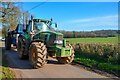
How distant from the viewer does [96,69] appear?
1153 cm

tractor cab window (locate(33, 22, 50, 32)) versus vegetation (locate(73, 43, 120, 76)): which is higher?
tractor cab window (locate(33, 22, 50, 32))

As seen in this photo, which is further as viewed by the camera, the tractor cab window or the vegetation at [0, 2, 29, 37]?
the vegetation at [0, 2, 29, 37]

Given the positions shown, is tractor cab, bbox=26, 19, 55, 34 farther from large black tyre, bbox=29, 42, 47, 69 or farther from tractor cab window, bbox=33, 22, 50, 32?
large black tyre, bbox=29, 42, 47, 69

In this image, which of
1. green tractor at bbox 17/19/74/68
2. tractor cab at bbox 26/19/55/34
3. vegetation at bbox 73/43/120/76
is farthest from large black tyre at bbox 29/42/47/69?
vegetation at bbox 73/43/120/76

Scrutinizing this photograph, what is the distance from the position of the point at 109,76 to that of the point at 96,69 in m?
1.76

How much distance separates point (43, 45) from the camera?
12195 mm

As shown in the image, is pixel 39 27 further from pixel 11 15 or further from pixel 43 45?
pixel 11 15

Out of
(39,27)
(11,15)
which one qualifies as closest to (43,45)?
(39,27)

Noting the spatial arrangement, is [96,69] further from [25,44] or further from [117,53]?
[25,44]

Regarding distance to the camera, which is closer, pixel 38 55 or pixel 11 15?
pixel 38 55

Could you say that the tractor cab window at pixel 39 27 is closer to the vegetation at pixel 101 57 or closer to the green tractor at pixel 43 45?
the green tractor at pixel 43 45

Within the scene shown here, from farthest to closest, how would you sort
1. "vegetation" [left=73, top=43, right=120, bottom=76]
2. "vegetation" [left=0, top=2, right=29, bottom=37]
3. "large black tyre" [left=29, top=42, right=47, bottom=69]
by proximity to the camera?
"vegetation" [left=0, top=2, right=29, bottom=37] → "vegetation" [left=73, top=43, right=120, bottom=76] → "large black tyre" [left=29, top=42, right=47, bottom=69]

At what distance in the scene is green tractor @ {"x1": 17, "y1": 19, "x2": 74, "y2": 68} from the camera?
468 inches

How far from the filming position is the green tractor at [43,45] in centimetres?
1189
